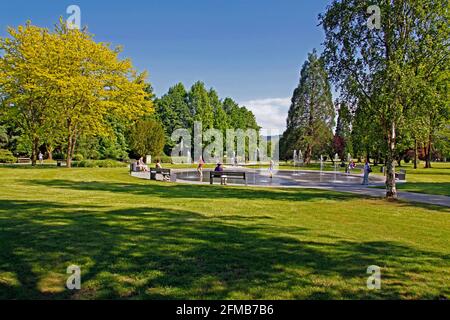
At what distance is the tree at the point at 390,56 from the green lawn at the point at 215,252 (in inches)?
212

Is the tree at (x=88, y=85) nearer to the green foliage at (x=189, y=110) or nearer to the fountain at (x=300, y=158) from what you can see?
the fountain at (x=300, y=158)

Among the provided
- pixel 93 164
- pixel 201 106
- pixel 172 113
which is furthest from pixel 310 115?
pixel 93 164

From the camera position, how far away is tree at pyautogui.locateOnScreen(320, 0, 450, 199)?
14.8m

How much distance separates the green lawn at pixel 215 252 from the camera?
495cm

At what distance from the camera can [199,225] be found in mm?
8914

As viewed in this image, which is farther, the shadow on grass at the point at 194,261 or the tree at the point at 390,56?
the tree at the point at 390,56

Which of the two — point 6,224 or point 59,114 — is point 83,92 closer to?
point 59,114

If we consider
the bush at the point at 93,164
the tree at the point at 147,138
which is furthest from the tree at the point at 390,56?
the tree at the point at 147,138

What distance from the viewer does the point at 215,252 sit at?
6.51m

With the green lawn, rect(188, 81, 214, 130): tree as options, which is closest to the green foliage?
rect(188, 81, 214, 130): tree

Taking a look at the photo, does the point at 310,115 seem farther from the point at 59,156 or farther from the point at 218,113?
the point at 59,156

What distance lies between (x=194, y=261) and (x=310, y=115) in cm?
6005
